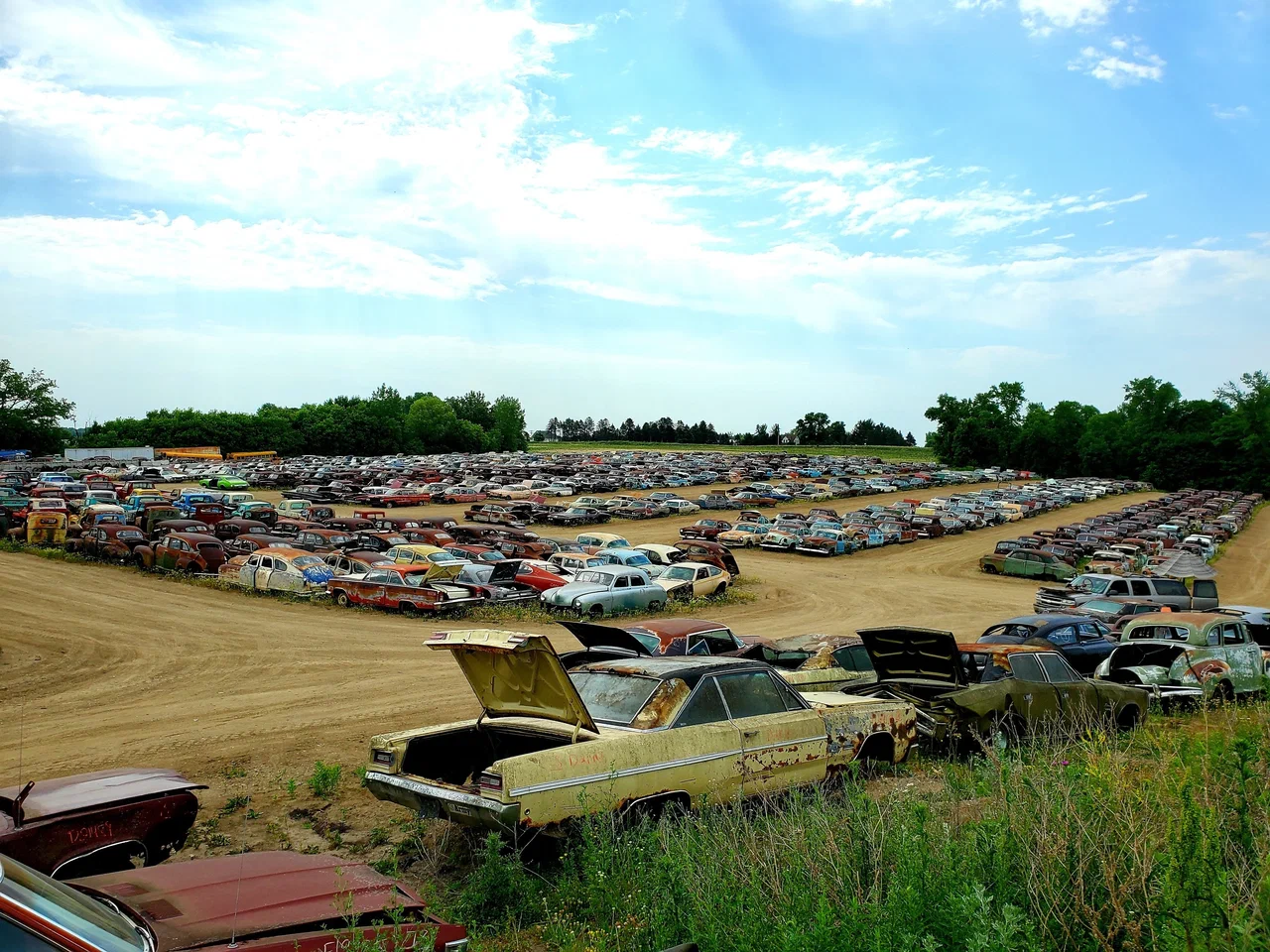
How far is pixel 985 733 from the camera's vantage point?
33.2 feet

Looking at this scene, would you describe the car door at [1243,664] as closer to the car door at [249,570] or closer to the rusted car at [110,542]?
the car door at [249,570]

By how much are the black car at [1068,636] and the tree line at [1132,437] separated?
103 m

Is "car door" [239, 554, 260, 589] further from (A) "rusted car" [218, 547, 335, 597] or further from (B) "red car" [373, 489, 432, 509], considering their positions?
(B) "red car" [373, 489, 432, 509]

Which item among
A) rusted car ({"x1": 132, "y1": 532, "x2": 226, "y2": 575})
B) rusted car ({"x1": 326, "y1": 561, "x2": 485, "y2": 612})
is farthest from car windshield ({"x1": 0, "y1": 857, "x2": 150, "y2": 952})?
rusted car ({"x1": 132, "y1": 532, "x2": 226, "y2": 575})

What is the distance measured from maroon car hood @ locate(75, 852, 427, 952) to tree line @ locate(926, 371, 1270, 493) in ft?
395

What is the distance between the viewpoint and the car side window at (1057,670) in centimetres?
1154

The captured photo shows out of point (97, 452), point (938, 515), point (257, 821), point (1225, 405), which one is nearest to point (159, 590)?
point (257, 821)

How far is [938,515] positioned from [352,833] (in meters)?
52.5

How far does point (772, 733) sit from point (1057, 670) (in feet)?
19.0

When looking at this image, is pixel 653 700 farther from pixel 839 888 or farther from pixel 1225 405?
pixel 1225 405

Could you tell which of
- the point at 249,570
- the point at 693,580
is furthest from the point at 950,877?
the point at 249,570

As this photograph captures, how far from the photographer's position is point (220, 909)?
13.5ft

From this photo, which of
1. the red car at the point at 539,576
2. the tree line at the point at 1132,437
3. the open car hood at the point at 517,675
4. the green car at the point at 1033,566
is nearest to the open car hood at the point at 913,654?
the open car hood at the point at 517,675

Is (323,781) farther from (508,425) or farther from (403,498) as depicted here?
(508,425)
